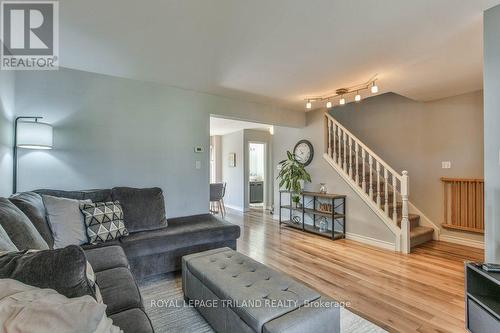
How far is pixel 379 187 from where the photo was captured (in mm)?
4023

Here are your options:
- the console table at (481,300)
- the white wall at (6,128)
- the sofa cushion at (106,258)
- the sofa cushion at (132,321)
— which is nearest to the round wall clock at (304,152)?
the console table at (481,300)

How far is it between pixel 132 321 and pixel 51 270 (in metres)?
0.51

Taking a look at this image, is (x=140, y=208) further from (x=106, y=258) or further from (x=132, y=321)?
(x=132, y=321)

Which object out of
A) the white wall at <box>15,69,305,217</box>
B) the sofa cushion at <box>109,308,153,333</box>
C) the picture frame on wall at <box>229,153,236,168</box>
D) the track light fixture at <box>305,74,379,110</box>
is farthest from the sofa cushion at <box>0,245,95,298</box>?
the picture frame on wall at <box>229,153,236,168</box>

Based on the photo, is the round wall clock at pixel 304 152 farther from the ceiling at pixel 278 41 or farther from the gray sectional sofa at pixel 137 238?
the gray sectional sofa at pixel 137 238

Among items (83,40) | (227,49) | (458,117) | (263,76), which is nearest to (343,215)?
(458,117)

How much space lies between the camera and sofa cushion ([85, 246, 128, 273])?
5.87 feet

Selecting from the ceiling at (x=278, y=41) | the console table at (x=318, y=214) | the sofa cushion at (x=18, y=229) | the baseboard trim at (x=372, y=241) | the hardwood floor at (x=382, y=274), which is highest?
the ceiling at (x=278, y=41)

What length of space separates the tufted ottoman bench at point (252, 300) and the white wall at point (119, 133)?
1.72 meters

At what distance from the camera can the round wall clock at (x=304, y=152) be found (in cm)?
485

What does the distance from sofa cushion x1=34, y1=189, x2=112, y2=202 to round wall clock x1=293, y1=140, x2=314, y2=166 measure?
346 cm

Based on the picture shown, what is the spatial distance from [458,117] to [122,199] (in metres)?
5.00

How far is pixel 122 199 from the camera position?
282 cm

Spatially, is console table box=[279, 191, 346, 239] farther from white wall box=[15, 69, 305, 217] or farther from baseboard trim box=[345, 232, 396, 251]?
white wall box=[15, 69, 305, 217]
